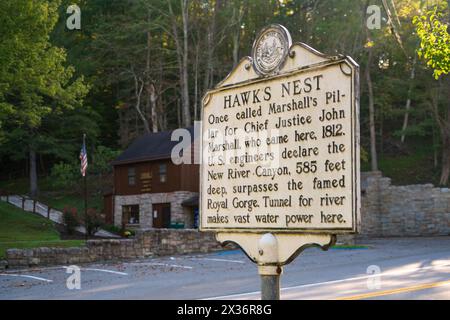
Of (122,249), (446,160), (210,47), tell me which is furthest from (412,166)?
(122,249)

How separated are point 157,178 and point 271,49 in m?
35.2

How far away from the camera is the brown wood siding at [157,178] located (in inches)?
1515

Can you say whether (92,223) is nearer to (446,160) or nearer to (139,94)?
(139,94)

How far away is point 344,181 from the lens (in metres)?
4.43

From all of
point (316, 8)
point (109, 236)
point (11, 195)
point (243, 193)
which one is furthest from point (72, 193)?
point (243, 193)

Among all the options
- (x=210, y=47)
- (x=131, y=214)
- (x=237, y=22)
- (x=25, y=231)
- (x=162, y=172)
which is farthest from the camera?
(x=237, y=22)

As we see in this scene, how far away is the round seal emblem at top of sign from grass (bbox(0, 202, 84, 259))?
2119 centimetres

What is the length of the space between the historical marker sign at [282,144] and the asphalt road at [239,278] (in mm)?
7969

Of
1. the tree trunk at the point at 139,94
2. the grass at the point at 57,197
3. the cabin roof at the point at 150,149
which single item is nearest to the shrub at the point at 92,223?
the cabin roof at the point at 150,149

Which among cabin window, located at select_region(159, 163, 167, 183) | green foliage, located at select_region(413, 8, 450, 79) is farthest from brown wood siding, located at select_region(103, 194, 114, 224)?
green foliage, located at select_region(413, 8, 450, 79)

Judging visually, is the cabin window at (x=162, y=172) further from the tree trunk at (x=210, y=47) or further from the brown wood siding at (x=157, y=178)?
the tree trunk at (x=210, y=47)

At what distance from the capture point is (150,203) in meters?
39.9

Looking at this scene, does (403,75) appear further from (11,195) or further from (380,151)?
(11,195)

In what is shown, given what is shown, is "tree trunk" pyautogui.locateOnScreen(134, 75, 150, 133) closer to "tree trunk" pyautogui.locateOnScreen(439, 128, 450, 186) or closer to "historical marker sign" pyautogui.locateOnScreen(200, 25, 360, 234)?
"tree trunk" pyautogui.locateOnScreen(439, 128, 450, 186)
